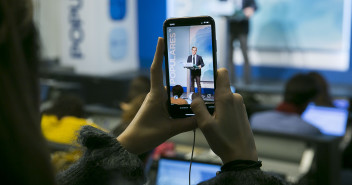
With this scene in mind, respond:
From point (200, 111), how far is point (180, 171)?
893 mm

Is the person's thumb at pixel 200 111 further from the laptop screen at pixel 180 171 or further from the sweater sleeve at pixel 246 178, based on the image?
the laptop screen at pixel 180 171

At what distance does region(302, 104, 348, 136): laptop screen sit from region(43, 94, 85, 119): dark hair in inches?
69.7

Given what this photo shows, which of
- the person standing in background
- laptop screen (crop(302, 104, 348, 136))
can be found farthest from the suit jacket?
the person standing in background

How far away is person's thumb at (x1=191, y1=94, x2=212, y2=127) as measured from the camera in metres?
0.68

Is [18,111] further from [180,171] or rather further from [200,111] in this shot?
[180,171]

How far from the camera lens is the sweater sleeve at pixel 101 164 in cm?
72

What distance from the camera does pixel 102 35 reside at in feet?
19.0

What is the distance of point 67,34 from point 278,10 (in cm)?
292

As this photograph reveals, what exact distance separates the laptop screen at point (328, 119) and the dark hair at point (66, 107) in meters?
1.77

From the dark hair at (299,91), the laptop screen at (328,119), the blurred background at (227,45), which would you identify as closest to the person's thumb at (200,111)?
the dark hair at (299,91)

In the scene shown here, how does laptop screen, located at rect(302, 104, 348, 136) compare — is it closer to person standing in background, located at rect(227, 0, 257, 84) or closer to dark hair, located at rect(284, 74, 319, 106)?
dark hair, located at rect(284, 74, 319, 106)

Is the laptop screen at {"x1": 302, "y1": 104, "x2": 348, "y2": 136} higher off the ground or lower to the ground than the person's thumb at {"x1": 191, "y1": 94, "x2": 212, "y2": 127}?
lower

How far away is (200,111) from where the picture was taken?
684 mm

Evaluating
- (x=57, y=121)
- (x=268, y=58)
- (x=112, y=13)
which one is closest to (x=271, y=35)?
(x=268, y=58)
